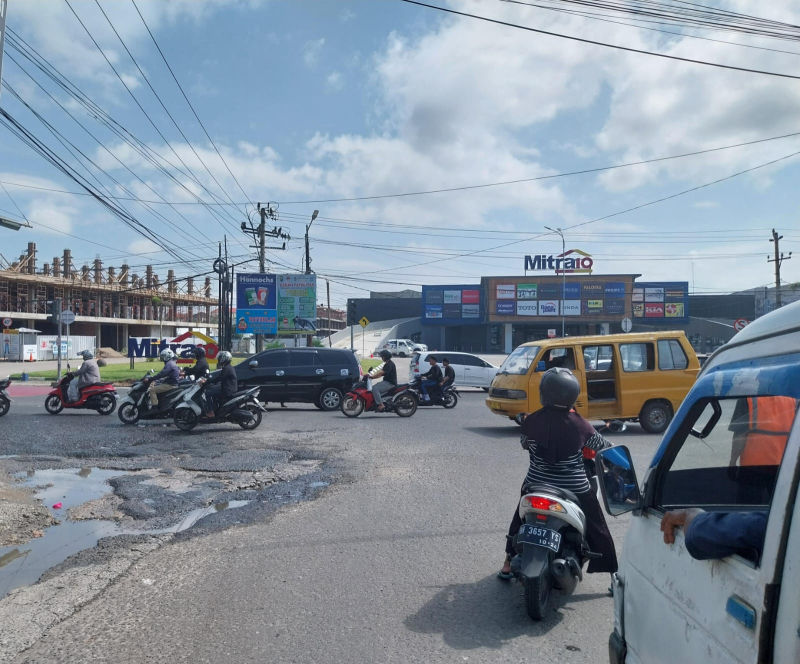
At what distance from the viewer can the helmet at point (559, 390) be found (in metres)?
4.67

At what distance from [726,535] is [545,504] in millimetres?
2410

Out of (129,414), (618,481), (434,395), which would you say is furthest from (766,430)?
(434,395)

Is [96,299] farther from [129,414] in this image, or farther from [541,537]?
[541,537]

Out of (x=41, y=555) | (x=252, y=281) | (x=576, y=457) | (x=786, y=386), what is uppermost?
(x=252, y=281)

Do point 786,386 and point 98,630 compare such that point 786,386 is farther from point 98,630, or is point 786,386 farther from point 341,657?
point 98,630

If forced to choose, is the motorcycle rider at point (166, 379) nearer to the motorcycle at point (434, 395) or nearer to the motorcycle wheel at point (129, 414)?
the motorcycle wheel at point (129, 414)

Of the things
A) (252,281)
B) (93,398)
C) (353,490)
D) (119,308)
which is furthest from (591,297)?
(353,490)

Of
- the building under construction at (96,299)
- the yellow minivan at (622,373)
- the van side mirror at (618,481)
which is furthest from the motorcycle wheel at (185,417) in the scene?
the building under construction at (96,299)

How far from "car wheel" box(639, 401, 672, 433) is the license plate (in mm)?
10000

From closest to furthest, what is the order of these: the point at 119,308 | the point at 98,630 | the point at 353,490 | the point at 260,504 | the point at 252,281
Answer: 1. the point at 98,630
2. the point at 260,504
3. the point at 353,490
4. the point at 252,281
5. the point at 119,308

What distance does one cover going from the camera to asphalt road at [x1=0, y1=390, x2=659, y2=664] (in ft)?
13.1

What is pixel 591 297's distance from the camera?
6544 cm

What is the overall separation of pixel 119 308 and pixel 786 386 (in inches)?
2918

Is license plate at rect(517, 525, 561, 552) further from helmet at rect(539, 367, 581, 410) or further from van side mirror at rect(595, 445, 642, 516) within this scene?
van side mirror at rect(595, 445, 642, 516)
